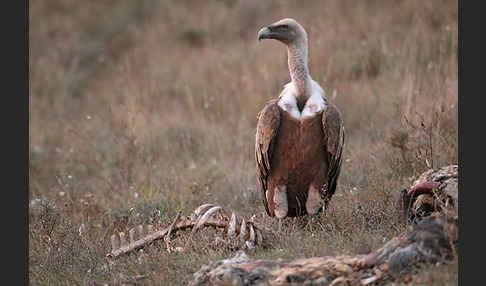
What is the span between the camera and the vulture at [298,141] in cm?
456

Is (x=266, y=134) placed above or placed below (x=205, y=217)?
above

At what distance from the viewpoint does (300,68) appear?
4.69m

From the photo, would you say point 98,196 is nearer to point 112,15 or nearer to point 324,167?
point 324,167

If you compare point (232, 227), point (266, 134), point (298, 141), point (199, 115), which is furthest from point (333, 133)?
point (199, 115)

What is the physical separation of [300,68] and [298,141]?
0.60 metres

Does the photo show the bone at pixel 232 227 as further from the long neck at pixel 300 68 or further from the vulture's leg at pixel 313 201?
the long neck at pixel 300 68

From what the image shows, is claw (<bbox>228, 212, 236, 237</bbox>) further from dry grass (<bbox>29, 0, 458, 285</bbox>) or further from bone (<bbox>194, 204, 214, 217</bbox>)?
bone (<bbox>194, 204, 214, 217</bbox>)

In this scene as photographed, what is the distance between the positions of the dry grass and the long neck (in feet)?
3.24

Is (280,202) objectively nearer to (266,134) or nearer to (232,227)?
(266,134)

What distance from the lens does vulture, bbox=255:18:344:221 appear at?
15.0 feet

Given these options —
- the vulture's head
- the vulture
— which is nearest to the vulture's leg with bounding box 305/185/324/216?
the vulture

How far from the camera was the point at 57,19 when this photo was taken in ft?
44.7

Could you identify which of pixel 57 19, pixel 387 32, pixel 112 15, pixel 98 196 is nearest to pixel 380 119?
pixel 387 32

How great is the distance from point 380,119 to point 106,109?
186 inches
